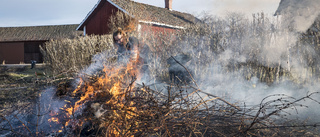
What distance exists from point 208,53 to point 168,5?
1446 centimetres

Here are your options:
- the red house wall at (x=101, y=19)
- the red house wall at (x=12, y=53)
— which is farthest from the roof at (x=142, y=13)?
the red house wall at (x=12, y=53)

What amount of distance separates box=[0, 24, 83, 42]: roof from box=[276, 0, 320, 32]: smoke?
64.1 ft

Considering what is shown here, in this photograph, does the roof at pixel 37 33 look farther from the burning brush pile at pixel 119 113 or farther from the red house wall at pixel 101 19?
the burning brush pile at pixel 119 113

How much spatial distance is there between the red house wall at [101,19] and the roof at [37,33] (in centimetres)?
690

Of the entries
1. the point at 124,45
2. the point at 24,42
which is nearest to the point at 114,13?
the point at 124,45

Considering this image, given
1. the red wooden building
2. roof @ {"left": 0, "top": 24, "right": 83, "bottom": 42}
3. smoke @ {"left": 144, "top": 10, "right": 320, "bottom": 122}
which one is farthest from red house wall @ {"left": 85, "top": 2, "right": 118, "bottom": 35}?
smoke @ {"left": 144, "top": 10, "right": 320, "bottom": 122}

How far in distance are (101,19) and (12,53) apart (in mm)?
12931

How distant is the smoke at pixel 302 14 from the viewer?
6645 millimetres

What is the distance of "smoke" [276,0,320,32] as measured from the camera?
21.8 feet

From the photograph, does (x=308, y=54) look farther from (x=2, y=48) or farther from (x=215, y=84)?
(x=2, y=48)

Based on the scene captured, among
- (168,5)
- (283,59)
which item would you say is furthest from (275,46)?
(168,5)

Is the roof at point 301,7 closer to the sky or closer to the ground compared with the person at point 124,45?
closer to the sky

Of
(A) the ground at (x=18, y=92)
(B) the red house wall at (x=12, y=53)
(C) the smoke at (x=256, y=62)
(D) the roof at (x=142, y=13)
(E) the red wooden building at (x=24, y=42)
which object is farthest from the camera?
(E) the red wooden building at (x=24, y=42)

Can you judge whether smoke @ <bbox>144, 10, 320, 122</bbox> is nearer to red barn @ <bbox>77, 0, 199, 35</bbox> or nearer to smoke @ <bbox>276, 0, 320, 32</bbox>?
smoke @ <bbox>276, 0, 320, 32</bbox>
